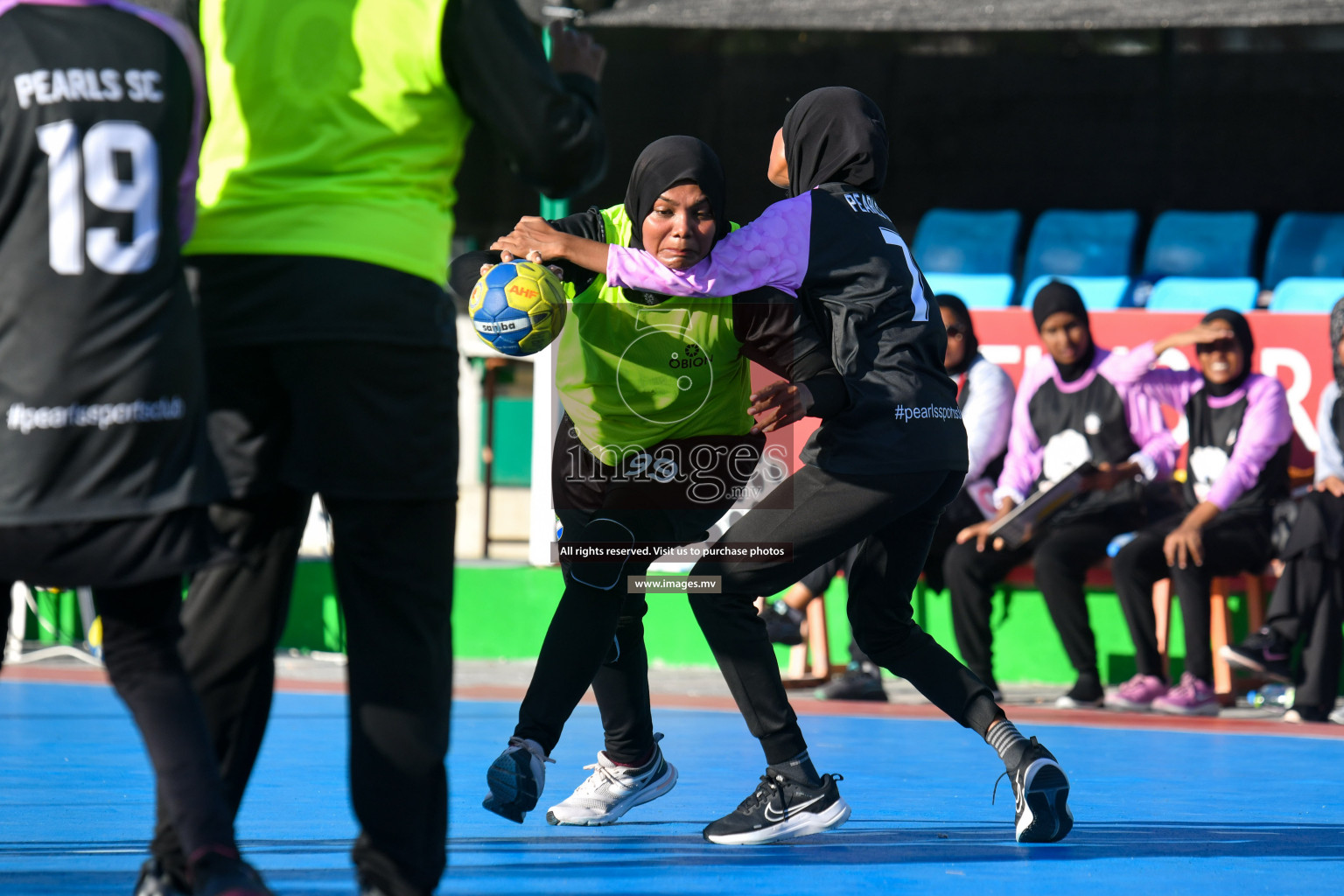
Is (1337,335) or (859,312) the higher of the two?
(859,312)

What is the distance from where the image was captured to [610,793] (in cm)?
450

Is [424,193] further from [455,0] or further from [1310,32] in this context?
[1310,32]

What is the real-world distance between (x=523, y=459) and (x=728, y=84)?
14.2 feet

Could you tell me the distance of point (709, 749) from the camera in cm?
605

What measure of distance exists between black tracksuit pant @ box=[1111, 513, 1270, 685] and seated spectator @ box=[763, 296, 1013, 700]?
2.75 ft

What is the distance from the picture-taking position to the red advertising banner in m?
8.48

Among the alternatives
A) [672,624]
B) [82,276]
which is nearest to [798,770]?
[82,276]

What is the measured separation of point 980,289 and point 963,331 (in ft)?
11.1

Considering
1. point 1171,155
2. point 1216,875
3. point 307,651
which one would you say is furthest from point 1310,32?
point 1216,875

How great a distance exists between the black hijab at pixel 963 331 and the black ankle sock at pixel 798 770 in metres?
4.39

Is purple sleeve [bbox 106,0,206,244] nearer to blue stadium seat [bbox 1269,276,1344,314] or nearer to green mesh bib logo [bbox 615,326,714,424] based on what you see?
green mesh bib logo [bbox 615,326,714,424]

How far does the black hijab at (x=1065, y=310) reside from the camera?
8.21 metres

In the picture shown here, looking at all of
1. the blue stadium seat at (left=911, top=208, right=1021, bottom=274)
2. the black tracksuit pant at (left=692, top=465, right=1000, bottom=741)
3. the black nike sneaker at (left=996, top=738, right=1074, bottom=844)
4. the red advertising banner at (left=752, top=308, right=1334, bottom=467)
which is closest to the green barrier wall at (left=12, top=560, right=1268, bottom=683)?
the red advertising banner at (left=752, top=308, right=1334, bottom=467)

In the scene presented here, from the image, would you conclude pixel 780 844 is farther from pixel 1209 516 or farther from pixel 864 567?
pixel 1209 516
